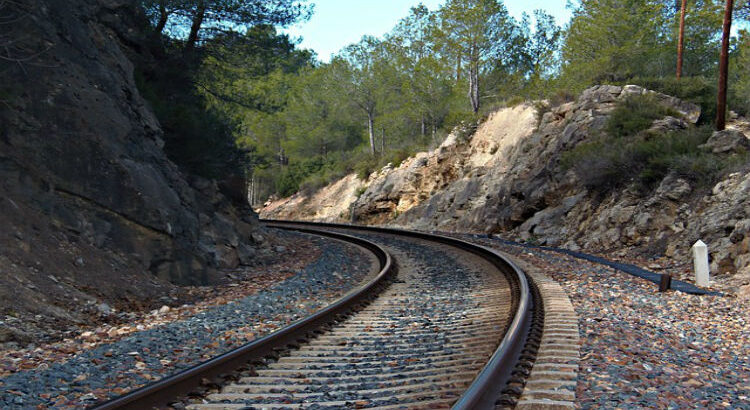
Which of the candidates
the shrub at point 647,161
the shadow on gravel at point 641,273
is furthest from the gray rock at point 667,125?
the shadow on gravel at point 641,273

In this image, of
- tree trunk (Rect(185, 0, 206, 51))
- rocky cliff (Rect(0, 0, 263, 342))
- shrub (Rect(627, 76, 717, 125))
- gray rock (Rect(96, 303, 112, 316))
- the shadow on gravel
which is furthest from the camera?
shrub (Rect(627, 76, 717, 125))

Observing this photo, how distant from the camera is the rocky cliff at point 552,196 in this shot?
43.1ft

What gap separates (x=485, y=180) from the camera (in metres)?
25.5

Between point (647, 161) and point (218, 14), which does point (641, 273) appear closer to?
point (647, 161)

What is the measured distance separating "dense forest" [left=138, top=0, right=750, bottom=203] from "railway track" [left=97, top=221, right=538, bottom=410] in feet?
29.4

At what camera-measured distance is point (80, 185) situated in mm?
9539

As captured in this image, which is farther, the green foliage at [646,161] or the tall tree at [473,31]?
the tall tree at [473,31]

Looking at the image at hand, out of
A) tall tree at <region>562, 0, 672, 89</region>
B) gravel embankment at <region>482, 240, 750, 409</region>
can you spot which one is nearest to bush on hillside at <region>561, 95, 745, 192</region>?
gravel embankment at <region>482, 240, 750, 409</region>

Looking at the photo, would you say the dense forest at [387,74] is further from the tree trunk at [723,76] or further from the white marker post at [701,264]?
the white marker post at [701,264]

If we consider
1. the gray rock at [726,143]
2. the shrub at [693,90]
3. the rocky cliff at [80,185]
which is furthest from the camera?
the shrub at [693,90]

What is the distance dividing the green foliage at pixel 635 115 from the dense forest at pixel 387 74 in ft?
7.39

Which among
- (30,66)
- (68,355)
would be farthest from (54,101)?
(68,355)

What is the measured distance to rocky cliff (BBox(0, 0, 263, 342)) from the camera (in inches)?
313

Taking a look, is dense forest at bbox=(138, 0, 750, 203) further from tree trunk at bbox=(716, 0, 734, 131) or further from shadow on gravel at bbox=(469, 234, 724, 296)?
shadow on gravel at bbox=(469, 234, 724, 296)
